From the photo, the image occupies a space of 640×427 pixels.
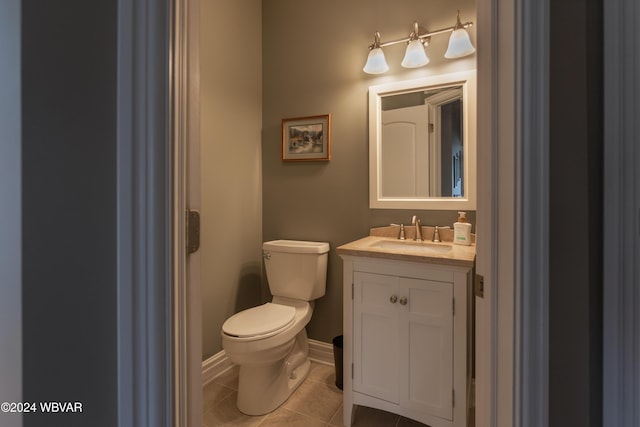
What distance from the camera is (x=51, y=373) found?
0.58 meters

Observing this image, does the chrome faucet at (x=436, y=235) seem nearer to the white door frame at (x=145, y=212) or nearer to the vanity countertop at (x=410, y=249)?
the vanity countertop at (x=410, y=249)

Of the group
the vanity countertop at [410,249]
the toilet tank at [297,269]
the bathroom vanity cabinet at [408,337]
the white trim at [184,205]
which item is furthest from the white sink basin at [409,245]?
the white trim at [184,205]

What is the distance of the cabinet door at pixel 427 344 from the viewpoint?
1330 mm

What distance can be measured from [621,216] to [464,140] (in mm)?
1297

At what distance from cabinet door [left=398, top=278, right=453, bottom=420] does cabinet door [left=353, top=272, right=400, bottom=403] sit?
4cm

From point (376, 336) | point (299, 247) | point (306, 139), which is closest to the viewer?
point (376, 336)

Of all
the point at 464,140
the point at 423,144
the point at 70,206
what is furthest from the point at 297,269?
the point at 70,206

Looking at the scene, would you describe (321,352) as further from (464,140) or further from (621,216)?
(621,216)

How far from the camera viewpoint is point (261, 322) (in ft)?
5.39

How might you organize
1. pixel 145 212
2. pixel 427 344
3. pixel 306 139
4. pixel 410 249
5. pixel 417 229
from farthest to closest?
pixel 306 139, pixel 417 229, pixel 410 249, pixel 427 344, pixel 145 212

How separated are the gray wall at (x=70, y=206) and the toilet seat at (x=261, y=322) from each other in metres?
0.97
